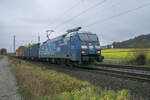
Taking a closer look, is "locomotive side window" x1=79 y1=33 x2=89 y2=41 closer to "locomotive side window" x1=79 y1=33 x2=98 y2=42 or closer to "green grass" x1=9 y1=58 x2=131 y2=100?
"locomotive side window" x1=79 y1=33 x2=98 y2=42

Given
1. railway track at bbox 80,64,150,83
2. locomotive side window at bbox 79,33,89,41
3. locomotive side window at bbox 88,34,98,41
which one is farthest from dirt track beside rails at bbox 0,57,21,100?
locomotive side window at bbox 88,34,98,41

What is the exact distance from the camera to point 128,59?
50.3 feet

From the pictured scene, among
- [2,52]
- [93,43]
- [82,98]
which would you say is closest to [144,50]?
[93,43]

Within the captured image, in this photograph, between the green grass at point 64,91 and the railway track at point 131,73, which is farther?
the railway track at point 131,73

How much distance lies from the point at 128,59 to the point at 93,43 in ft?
20.7

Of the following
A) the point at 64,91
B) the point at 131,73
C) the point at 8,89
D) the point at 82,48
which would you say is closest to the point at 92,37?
the point at 82,48

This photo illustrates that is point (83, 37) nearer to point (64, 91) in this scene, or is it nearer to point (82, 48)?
point (82, 48)

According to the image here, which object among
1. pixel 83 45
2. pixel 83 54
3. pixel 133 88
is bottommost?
pixel 133 88

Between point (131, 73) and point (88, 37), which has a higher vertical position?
point (88, 37)

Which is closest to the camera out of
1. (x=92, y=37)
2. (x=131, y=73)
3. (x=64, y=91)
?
(x=64, y=91)

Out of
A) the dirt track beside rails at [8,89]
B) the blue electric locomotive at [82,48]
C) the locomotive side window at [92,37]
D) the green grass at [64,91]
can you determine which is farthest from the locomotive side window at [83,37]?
the dirt track beside rails at [8,89]

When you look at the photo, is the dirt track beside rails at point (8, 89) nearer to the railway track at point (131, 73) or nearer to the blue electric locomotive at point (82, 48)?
the blue electric locomotive at point (82, 48)

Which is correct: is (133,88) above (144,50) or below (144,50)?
below

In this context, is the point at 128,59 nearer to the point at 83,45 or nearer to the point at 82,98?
the point at 83,45
